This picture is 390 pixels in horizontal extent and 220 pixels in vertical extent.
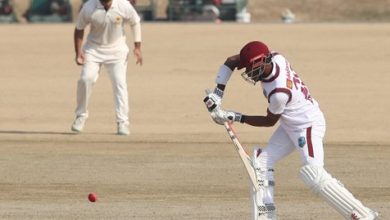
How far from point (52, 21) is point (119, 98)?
20734 mm

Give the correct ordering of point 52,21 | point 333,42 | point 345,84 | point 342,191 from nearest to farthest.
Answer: point 342,191, point 345,84, point 333,42, point 52,21

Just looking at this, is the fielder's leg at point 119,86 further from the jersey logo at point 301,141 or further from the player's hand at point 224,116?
the jersey logo at point 301,141

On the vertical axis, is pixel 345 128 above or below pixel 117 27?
below

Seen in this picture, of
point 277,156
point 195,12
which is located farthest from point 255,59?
point 195,12

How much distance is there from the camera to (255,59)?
34.9 feet


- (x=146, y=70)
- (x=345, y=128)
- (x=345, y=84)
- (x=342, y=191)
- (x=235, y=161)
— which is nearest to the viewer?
(x=342, y=191)

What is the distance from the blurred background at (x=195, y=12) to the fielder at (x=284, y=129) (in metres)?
25.4

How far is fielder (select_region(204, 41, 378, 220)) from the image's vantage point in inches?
418

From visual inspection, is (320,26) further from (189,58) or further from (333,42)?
(189,58)

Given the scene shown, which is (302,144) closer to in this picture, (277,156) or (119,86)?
(277,156)

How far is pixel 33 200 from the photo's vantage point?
13.1 metres

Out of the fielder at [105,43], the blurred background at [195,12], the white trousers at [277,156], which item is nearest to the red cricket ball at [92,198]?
the white trousers at [277,156]

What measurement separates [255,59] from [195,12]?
26.9 m

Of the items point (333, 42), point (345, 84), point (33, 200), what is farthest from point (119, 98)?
point (333, 42)
